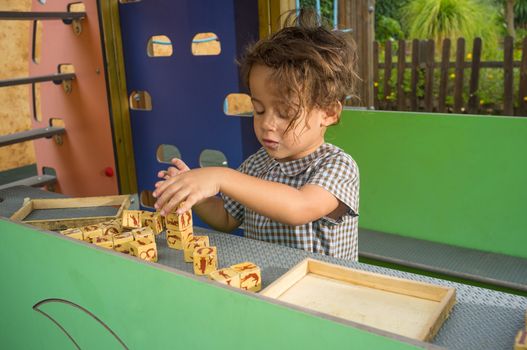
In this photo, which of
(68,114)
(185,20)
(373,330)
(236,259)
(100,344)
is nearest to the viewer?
(373,330)

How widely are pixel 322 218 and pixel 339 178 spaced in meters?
0.10

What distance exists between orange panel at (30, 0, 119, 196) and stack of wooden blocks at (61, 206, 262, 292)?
1.51m

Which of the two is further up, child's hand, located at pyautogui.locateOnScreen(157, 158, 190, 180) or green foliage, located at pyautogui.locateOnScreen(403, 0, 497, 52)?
green foliage, located at pyautogui.locateOnScreen(403, 0, 497, 52)

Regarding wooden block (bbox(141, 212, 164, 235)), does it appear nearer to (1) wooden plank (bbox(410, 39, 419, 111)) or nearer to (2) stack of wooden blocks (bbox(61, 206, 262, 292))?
(2) stack of wooden blocks (bbox(61, 206, 262, 292))

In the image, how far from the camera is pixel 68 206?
1453mm

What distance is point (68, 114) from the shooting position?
2.66 metres

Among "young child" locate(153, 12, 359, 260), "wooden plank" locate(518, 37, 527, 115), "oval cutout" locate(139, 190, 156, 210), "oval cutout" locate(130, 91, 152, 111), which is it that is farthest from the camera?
→ "wooden plank" locate(518, 37, 527, 115)

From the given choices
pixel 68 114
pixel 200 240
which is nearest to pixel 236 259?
pixel 200 240

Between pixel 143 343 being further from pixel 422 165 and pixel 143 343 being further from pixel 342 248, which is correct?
pixel 422 165

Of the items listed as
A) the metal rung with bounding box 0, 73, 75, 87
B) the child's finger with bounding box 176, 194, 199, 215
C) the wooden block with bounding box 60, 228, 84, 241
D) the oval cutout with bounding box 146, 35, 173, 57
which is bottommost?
the wooden block with bounding box 60, 228, 84, 241

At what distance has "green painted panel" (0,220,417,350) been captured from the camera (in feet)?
1.89

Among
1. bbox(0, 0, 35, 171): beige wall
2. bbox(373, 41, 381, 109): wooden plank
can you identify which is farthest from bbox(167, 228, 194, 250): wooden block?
bbox(373, 41, 381, 109): wooden plank

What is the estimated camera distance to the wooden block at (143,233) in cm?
104

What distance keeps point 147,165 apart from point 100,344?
6.16 ft
